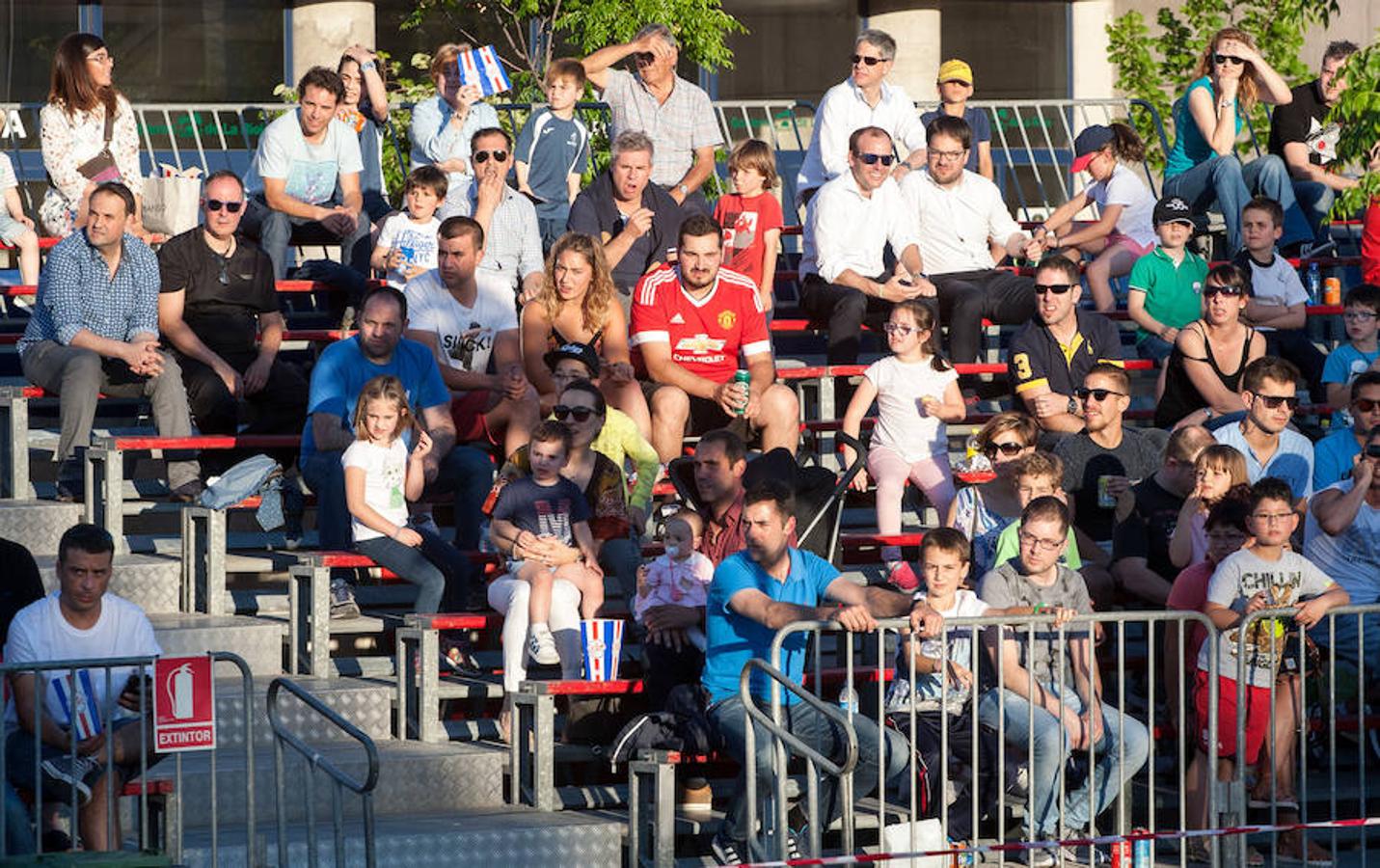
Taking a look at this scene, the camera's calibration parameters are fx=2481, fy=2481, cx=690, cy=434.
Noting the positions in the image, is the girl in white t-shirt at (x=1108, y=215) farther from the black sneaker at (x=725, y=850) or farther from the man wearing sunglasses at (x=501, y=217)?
the black sneaker at (x=725, y=850)

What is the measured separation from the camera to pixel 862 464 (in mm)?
11664

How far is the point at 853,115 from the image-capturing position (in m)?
15.4

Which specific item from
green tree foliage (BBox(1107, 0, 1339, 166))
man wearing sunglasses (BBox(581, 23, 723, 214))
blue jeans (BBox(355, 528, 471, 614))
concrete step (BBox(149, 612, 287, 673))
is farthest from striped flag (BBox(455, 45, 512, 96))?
green tree foliage (BBox(1107, 0, 1339, 166))

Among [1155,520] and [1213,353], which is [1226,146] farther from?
[1155,520]

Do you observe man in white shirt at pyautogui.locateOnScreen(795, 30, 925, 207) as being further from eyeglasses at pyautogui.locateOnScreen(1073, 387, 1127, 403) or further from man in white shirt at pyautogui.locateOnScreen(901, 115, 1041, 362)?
eyeglasses at pyautogui.locateOnScreen(1073, 387, 1127, 403)

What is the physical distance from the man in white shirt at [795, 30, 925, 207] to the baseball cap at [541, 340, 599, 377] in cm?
330

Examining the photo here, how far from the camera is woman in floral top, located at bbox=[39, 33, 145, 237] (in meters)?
14.1

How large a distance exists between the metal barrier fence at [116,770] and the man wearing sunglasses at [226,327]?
3.05 meters

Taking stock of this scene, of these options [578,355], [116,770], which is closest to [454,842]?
A: [116,770]

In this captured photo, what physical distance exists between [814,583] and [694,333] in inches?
104

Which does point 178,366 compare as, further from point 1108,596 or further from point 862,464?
point 1108,596

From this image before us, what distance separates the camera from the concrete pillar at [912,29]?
21.9 metres

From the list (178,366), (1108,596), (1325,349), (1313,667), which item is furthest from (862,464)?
(1325,349)

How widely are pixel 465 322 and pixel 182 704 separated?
4440 mm
